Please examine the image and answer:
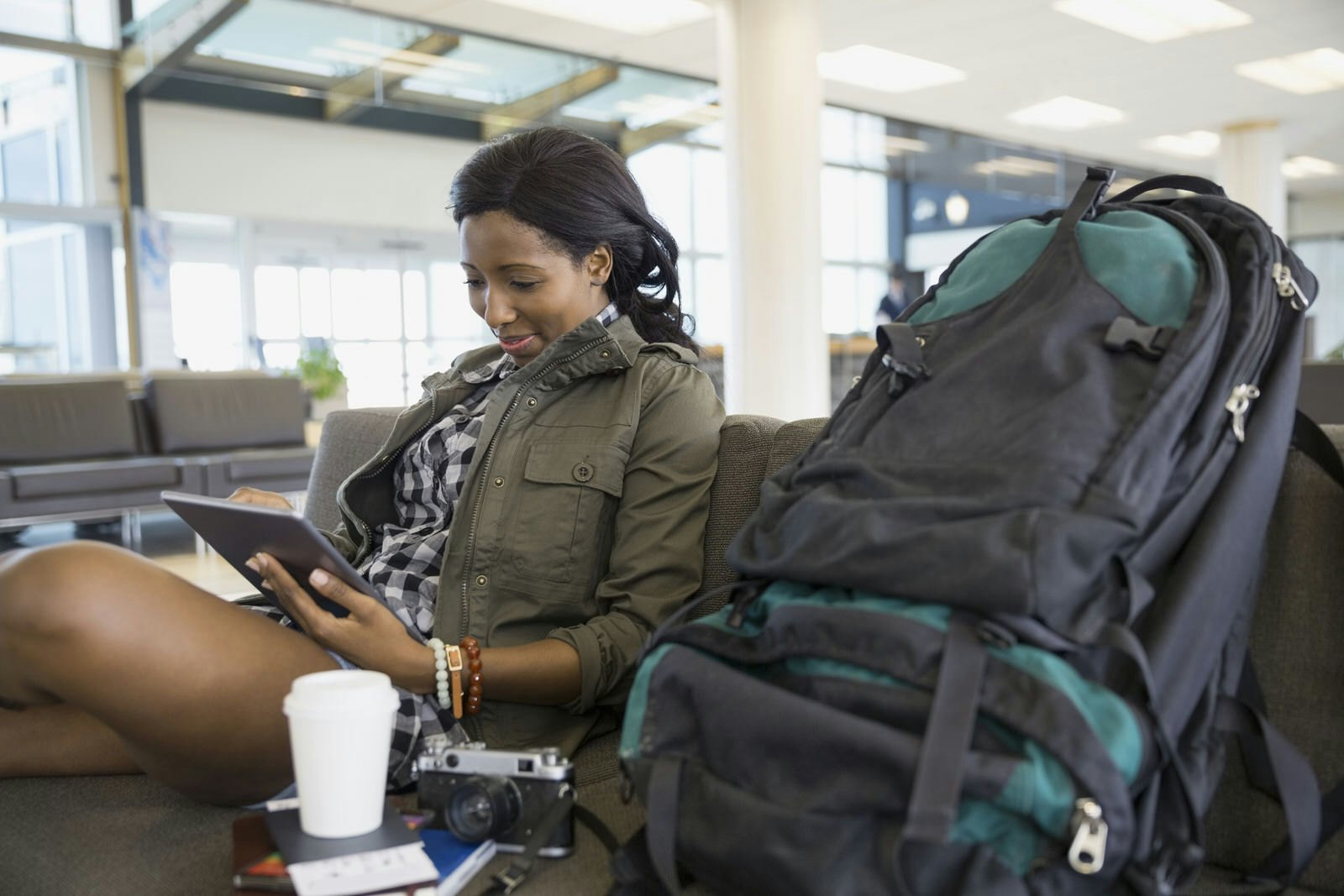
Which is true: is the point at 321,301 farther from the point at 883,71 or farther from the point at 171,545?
the point at 883,71

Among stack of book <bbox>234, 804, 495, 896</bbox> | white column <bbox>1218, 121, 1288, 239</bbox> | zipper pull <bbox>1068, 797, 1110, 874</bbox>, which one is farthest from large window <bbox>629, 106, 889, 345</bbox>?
zipper pull <bbox>1068, 797, 1110, 874</bbox>

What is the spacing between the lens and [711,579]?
1.54 m

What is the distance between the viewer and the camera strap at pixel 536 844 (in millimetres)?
1072

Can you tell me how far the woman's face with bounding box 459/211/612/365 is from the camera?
5.31 feet

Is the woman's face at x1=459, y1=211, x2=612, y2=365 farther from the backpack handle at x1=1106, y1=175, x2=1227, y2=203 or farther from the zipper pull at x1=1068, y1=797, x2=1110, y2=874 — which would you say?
the zipper pull at x1=1068, y1=797, x2=1110, y2=874

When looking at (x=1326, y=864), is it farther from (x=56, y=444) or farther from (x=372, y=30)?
(x=372, y=30)

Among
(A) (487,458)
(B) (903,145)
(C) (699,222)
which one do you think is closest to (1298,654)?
(A) (487,458)

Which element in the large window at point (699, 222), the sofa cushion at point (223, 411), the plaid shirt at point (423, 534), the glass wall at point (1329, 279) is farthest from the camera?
the glass wall at point (1329, 279)

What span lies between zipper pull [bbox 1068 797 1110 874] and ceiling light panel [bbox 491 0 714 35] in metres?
6.02

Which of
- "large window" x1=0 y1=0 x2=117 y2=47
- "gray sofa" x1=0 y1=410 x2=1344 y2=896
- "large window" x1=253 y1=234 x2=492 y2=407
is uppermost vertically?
"large window" x1=0 y1=0 x2=117 y2=47

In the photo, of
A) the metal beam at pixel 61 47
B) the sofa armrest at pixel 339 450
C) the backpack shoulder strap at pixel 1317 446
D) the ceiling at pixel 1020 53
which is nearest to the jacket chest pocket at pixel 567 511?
the sofa armrest at pixel 339 450

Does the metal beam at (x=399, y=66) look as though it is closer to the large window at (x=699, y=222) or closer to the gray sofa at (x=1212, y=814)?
the large window at (x=699, y=222)

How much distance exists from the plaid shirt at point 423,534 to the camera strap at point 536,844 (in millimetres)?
288

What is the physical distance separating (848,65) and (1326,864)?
7325mm
